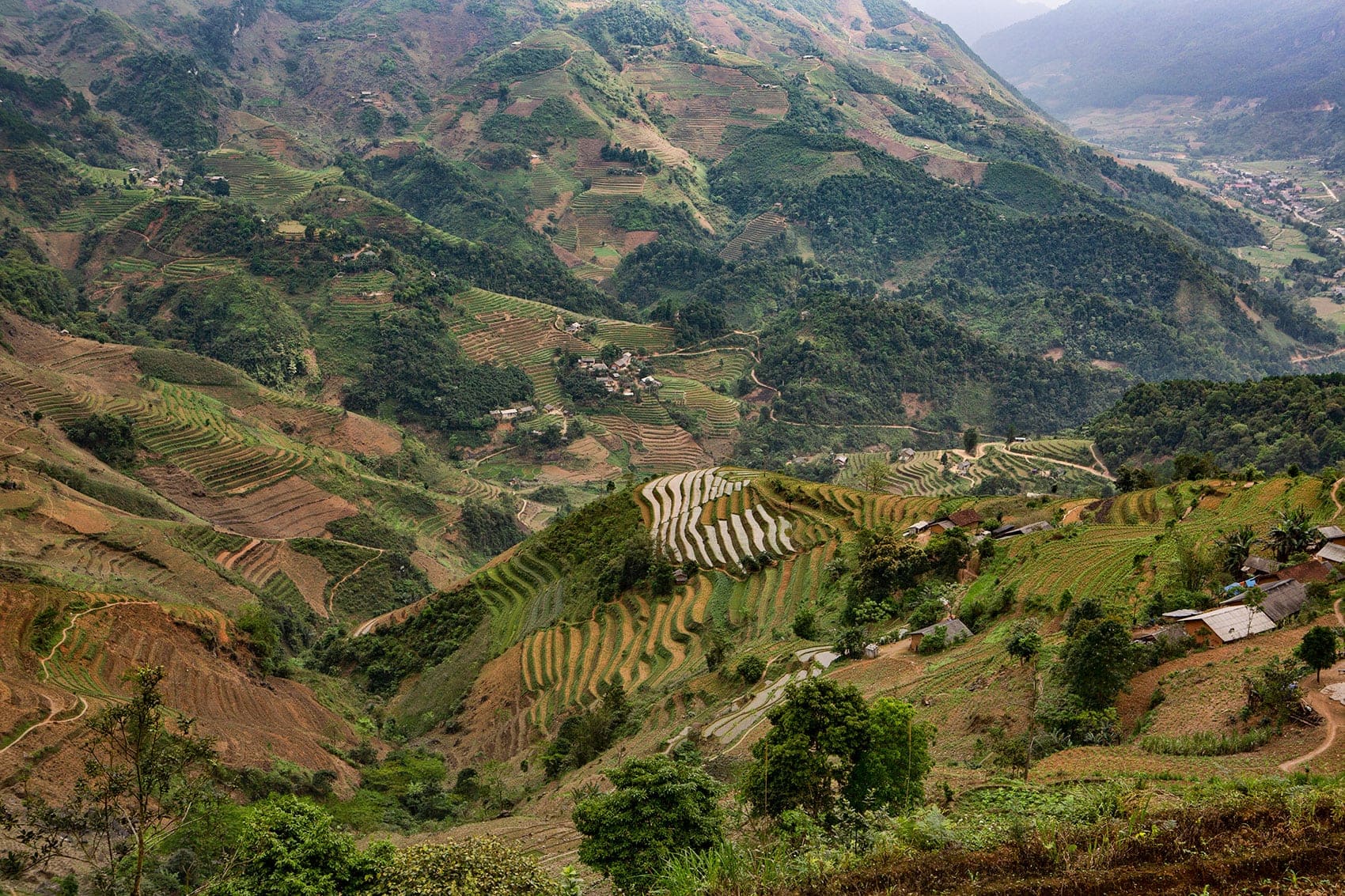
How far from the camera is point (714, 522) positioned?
4322 cm

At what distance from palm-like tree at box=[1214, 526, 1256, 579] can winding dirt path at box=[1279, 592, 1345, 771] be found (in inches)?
325

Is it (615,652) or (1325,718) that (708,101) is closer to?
(615,652)

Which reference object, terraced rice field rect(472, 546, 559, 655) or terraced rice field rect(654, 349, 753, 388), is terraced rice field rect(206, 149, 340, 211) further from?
terraced rice field rect(472, 546, 559, 655)

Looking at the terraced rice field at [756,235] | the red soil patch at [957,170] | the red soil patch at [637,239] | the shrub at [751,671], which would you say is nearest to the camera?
the shrub at [751,671]

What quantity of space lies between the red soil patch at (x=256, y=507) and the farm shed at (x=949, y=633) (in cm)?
3987

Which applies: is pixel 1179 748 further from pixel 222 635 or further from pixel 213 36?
pixel 213 36

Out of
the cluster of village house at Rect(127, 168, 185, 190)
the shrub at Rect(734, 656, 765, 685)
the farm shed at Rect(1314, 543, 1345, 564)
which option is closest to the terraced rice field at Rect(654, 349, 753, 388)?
the cluster of village house at Rect(127, 168, 185, 190)

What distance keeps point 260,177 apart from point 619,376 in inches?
2528

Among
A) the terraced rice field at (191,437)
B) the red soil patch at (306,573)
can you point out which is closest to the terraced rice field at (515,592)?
the red soil patch at (306,573)

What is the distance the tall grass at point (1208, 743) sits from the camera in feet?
55.9

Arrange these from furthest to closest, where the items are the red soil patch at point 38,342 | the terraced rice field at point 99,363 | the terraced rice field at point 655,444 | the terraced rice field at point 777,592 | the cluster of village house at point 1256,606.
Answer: the terraced rice field at point 655,444, the terraced rice field at point 99,363, the red soil patch at point 38,342, the terraced rice field at point 777,592, the cluster of village house at point 1256,606

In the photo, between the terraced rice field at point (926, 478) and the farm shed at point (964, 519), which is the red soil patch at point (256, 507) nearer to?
the farm shed at point (964, 519)

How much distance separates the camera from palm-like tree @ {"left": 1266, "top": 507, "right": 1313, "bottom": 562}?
82.3ft

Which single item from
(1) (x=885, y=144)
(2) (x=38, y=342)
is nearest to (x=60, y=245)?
(2) (x=38, y=342)
